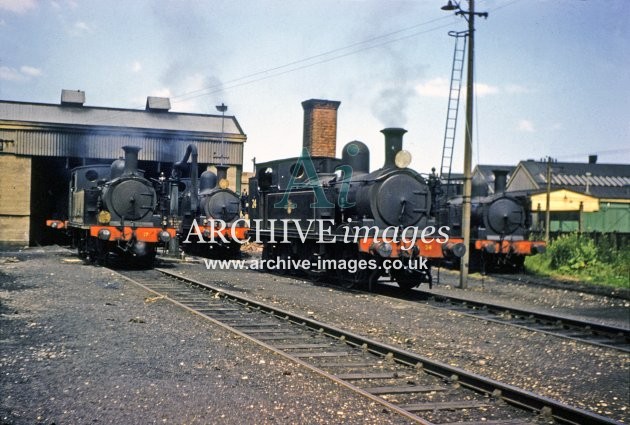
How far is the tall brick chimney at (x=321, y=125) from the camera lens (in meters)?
20.0

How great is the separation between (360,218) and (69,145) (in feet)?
66.5

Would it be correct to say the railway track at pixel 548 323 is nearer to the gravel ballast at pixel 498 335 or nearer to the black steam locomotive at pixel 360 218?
the gravel ballast at pixel 498 335

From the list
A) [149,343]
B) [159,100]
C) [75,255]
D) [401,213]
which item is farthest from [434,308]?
→ [159,100]

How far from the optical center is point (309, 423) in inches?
183

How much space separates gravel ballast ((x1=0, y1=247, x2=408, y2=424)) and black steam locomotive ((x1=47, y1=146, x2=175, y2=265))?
242 inches

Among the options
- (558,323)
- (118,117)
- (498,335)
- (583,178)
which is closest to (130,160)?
(498,335)

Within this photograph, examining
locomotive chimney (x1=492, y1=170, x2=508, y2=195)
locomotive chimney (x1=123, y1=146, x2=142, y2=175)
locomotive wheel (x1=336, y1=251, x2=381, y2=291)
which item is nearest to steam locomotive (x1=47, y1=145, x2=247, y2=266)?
locomotive chimney (x1=123, y1=146, x2=142, y2=175)

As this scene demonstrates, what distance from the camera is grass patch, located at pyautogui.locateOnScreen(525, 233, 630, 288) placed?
58.0ft

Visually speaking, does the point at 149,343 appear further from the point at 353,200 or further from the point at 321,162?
the point at 321,162

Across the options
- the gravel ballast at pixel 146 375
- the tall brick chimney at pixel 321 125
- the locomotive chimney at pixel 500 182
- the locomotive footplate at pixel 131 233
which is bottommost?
the gravel ballast at pixel 146 375

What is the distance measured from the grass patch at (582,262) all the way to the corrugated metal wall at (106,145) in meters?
15.7

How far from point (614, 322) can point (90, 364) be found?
8.31m

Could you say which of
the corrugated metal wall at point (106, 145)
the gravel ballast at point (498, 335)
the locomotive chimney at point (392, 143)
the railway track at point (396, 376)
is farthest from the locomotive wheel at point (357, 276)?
the corrugated metal wall at point (106, 145)

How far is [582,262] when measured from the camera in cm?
1881
